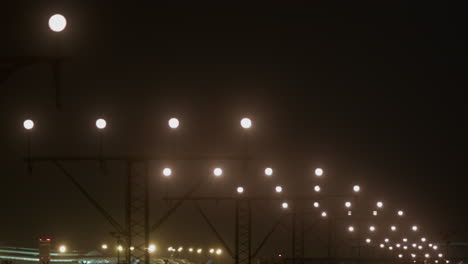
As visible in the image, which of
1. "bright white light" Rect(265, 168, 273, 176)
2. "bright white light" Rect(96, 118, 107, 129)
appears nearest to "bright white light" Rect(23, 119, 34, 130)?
"bright white light" Rect(96, 118, 107, 129)

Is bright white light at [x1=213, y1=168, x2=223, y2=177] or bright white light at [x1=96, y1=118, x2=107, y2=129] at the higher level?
bright white light at [x1=213, y1=168, x2=223, y2=177]

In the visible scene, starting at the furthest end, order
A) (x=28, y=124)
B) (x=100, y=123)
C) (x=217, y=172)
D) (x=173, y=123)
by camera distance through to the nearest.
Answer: (x=217, y=172)
(x=100, y=123)
(x=173, y=123)
(x=28, y=124)

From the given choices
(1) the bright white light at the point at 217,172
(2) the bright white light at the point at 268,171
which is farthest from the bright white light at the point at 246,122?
(2) the bright white light at the point at 268,171

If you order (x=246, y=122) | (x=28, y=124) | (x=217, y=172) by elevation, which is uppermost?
(x=217, y=172)

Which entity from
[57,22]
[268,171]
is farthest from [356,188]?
[57,22]

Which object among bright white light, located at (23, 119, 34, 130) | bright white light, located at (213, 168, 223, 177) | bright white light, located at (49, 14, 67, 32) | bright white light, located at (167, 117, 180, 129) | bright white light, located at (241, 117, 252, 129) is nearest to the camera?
bright white light, located at (49, 14, 67, 32)

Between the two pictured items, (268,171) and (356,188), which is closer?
(268,171)

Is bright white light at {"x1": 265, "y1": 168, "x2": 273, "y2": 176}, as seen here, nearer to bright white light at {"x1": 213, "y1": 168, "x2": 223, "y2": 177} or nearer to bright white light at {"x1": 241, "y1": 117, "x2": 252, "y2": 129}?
bright white light at {"x1": 213, "y1": 168, "x2": 223, "y2": 177}

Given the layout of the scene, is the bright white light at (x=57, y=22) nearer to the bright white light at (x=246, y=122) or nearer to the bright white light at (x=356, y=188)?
the bright white light at (x=246, y=122)

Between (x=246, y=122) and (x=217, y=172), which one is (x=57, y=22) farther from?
(x=217, y=172)

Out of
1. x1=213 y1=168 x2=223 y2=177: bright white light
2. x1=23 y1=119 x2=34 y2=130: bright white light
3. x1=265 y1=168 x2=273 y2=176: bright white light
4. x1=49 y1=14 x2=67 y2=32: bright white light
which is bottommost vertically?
x1=49 y1=14 x2=67 y2=32: bright white light

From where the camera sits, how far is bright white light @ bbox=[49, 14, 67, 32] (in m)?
13.7

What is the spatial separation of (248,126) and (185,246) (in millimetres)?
146656

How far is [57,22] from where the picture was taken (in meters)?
13.7
